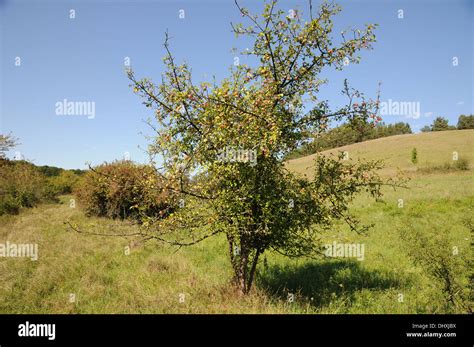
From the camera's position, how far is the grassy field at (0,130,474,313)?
8.25m

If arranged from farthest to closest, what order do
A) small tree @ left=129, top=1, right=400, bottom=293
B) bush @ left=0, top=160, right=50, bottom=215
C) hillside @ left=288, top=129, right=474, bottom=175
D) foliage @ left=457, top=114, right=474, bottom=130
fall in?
foliage @ left=457, top=114, right=474, bottom=130
hillside @ left=288, top=129, right=474, bottom=175
bush @ left=0, top=160, right=50, bottom=215
small tree @ left=129, top=1, right=400, bottom=293

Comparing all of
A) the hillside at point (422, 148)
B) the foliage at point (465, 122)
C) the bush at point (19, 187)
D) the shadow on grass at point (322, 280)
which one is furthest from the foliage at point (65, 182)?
the foliage at point (465, 122)

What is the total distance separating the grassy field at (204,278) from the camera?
27.1 feet

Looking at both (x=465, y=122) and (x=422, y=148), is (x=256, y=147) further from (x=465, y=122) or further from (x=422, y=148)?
(x=465, y=122)

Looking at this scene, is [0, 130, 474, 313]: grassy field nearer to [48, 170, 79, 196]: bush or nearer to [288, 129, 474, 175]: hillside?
[48, 170, 79, 196]: bush

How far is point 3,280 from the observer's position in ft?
34.2

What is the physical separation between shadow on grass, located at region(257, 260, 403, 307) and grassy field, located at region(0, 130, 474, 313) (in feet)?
0.11

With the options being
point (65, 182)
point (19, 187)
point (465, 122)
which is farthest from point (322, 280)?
point (465, 122)

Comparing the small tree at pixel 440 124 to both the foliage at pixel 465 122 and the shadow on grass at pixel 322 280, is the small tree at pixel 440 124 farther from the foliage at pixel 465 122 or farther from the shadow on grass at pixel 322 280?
the shadow on grass at pixel 322 280

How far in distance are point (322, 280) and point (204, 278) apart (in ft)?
12.4

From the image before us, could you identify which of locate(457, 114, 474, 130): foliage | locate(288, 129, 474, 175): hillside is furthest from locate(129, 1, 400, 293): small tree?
locate(457, 114, 474, 130): foliage

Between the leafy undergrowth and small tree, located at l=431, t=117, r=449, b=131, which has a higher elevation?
small tree, located at l=431, t=117, r=449, b=131

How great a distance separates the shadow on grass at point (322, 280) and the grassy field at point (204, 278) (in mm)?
32

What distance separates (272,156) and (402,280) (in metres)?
6.12
